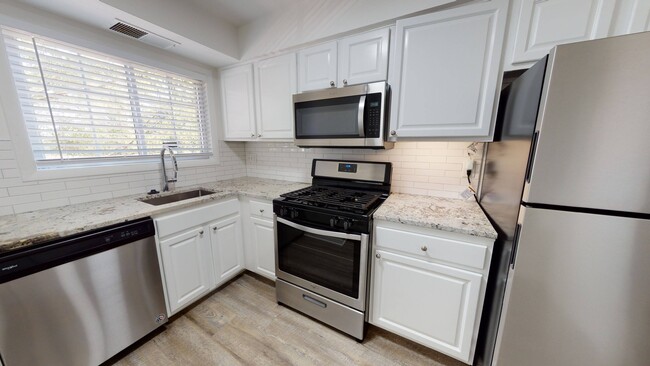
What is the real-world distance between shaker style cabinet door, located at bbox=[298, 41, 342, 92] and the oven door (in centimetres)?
116

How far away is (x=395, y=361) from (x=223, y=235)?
5.53ft

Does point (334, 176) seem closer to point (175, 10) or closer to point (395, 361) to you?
point (395, 361)

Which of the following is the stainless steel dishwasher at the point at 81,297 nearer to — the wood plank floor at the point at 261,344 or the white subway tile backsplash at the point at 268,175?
the wood plank floor at the point at 261,344

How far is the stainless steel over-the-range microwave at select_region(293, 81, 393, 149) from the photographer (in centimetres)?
152

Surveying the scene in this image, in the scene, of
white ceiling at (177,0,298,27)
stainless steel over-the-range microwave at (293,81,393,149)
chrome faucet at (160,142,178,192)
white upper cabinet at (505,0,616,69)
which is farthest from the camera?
chrome faucet at (160,142,178,192)

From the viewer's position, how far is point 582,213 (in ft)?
2.63

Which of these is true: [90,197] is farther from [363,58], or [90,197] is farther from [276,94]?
[363,58]

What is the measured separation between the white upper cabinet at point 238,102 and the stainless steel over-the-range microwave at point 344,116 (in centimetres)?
66

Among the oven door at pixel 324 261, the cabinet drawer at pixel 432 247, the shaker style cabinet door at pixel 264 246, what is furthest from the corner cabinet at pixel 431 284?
the shaker style cabinet door at pixel 264 246

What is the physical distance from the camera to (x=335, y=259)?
5.08 ft

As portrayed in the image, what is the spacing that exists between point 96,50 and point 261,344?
2516 mm

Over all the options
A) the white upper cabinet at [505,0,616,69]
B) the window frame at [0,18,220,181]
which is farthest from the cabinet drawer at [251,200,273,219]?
the white upper cabinet at [505,0,616,69]

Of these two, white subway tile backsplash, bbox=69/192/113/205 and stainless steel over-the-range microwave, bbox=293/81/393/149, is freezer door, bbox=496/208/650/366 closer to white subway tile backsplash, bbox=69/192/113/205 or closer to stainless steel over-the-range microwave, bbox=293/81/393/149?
stainless steel over-the-range microwave, bbox=293/81/393/149

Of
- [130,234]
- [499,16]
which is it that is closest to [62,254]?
[130,234]
